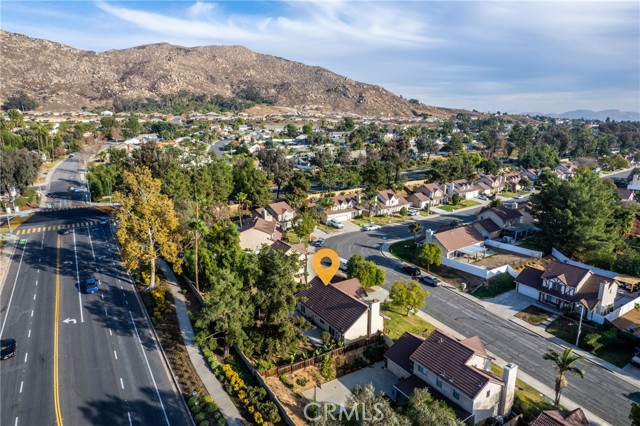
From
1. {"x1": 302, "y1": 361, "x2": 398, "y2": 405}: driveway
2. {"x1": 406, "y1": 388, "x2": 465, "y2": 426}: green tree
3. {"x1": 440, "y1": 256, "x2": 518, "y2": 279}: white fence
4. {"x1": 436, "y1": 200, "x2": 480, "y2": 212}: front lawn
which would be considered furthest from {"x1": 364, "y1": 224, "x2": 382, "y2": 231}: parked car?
{"x1": 406, "y1": 388, "x2": 465, "y2": 426}: green tree

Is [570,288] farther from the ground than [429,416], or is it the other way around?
[429,416]

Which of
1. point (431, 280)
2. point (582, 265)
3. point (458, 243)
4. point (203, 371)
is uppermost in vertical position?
point (458, 243)

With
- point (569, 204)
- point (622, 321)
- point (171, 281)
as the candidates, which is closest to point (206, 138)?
point (171, 281)

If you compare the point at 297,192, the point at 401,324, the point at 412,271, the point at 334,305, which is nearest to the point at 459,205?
the point at 297,192

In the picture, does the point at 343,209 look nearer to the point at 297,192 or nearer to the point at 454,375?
the point at 297,192

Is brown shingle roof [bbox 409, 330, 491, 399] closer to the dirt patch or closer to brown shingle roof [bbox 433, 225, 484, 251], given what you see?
brown shingle roof [bbox 433, 225, 484, 251]

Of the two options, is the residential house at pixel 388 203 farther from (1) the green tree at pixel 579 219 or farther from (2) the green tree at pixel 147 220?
(2) the green tree at pixel 147 220

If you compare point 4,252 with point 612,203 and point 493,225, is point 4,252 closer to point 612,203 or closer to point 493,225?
point 493,225
